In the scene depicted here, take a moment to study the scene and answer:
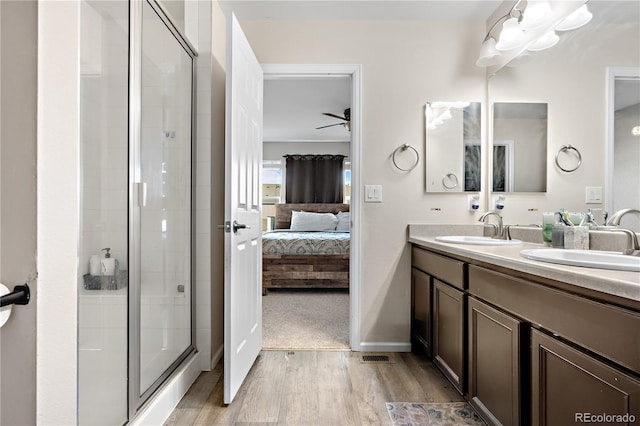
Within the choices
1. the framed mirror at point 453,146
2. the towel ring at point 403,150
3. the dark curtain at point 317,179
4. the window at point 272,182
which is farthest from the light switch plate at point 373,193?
the window at point 272,182

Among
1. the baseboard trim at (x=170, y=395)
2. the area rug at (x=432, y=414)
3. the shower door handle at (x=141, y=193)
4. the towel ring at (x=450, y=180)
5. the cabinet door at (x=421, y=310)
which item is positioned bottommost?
the area rug at (x=432, y=414)

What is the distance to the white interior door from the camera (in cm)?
177

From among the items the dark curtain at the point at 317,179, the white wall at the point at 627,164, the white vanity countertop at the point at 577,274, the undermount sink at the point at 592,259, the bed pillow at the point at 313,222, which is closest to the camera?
the white vanity countertop at the point at 577,274

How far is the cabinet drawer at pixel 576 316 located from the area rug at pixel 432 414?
66 centimetres

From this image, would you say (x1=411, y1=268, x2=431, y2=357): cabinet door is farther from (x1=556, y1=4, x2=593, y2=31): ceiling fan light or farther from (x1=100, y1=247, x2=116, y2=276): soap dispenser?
(x1=100, y1=247, x2=116, y2=276): soap dispenser

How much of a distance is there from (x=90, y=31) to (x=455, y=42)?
7.73 ft

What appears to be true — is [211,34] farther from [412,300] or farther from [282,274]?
[282,274]

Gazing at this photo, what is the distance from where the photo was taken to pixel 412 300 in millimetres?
2480

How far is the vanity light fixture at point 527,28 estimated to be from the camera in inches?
70.9

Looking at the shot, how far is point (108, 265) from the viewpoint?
1.52 metres

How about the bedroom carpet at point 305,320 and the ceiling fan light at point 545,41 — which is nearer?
the ceiling fan light at point 545,41

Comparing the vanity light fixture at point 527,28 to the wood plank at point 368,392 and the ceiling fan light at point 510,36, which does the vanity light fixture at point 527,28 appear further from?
the wood plank at point 368,392

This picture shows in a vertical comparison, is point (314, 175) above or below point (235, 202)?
above

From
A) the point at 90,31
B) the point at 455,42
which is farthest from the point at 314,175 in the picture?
the point at 90,31
